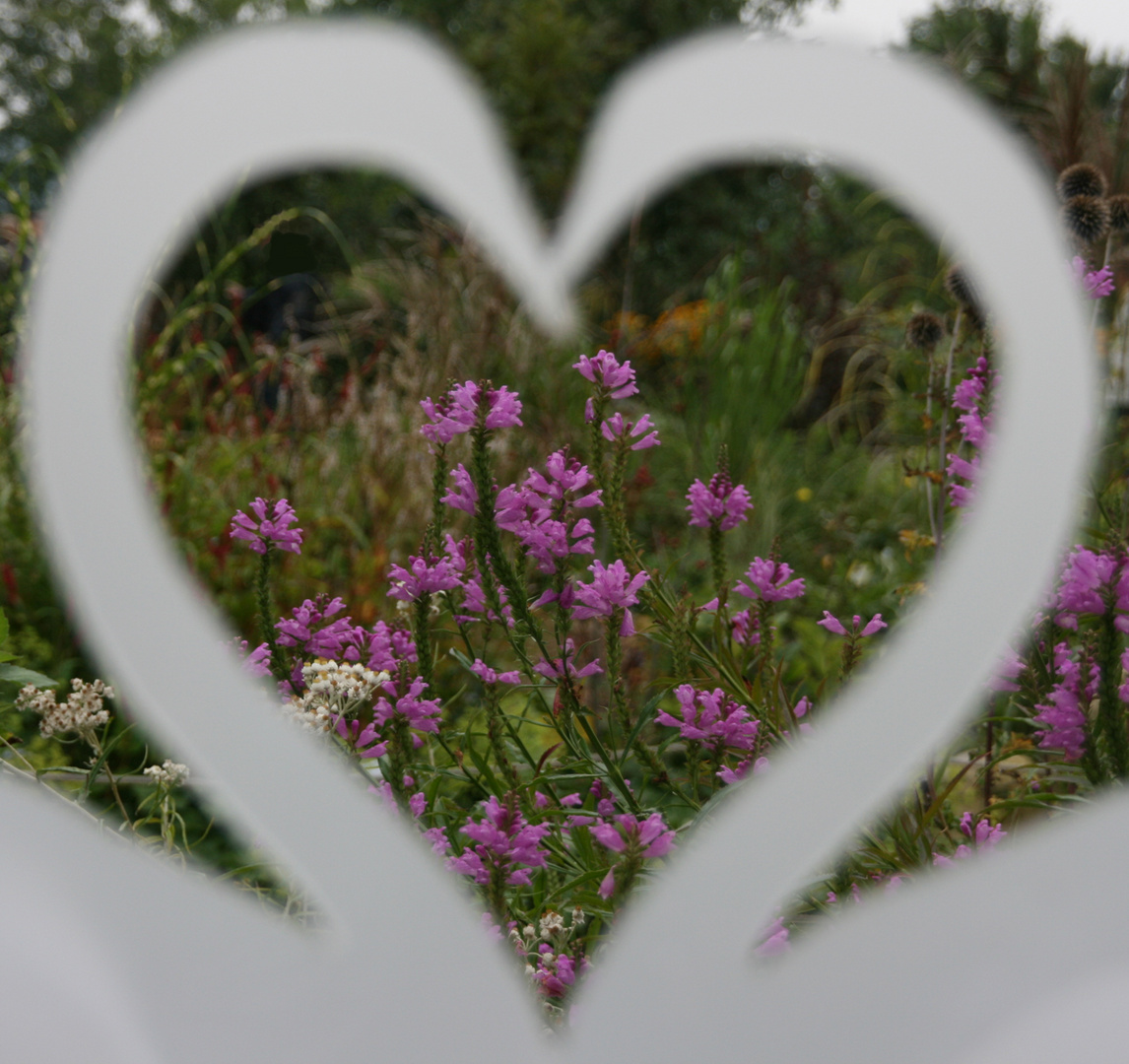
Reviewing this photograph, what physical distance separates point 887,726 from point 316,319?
20.9 feet

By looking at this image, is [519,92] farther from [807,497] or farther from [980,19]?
[807,497]

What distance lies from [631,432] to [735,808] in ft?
1.71

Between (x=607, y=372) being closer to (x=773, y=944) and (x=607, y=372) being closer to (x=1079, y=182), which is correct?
(x=773, y=944)

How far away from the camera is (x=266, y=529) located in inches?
35.6

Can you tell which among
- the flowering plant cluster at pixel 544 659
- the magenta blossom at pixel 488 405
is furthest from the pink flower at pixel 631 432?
the magenta blossom at pixel 488 405

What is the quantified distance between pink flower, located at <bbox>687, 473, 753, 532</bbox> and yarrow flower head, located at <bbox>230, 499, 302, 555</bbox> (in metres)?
0.40

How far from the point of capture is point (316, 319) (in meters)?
6.40

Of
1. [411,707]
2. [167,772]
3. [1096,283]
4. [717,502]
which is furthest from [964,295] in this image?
[167,772]

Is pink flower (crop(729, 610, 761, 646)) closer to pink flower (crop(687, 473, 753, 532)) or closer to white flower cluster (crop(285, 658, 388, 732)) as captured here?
pink flower (crop(687, 473, 753, 532))

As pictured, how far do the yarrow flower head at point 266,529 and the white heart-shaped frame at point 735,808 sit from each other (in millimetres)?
405

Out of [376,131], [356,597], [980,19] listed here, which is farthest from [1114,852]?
[980,19]

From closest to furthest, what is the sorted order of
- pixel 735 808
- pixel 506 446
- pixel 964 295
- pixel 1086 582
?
1. pixel 735 808
2. pixel 1086 582
3. pixel 964 295
4. pixel 506 446

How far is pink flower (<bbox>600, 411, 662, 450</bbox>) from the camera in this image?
0.89 m

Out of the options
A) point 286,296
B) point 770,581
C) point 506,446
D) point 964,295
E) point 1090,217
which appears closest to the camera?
point 770,581
